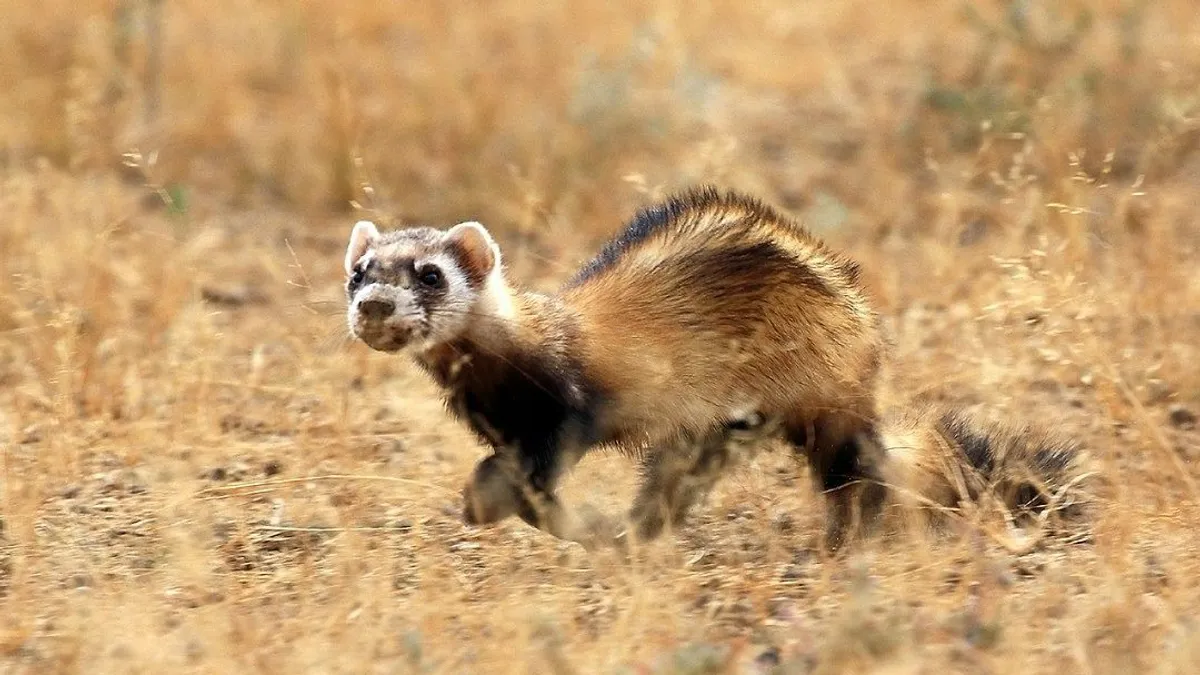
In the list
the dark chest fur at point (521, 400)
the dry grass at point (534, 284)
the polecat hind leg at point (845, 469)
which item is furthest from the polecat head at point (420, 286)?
the polecat hind leg at point (845, 469)

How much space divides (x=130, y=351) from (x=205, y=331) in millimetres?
499

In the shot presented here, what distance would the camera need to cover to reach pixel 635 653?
371 centimetres

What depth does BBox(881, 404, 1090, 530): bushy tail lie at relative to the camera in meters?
4.70

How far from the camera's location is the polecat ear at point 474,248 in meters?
4.67

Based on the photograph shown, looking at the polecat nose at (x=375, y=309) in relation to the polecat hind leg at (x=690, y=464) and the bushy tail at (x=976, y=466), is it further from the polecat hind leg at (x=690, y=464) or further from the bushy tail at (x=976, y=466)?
the bushy tail at (x=976, y=466)

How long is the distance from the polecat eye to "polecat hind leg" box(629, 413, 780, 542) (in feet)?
2.39

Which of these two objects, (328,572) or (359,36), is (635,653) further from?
(359,36)

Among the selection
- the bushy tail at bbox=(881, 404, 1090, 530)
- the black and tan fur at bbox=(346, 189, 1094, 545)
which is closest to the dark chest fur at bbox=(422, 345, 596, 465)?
the black and tan fur at bbox=(346, 189, 1094, 545)

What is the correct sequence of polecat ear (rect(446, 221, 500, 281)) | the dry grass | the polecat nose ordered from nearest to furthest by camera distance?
the dry grass → the polecat nose → polecat ear (rect(446, 221, 500, 281))

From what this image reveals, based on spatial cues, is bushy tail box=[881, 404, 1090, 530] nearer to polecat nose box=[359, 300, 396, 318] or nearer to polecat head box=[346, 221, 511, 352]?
polecat head box=[346, 221, 511, 352]

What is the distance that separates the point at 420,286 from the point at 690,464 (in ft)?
2.77

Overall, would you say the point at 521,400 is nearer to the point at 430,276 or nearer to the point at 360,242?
the point at 430,276

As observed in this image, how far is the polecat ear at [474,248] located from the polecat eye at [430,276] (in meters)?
0.10

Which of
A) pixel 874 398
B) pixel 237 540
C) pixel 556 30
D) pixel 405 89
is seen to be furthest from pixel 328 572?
pixel 556 30
